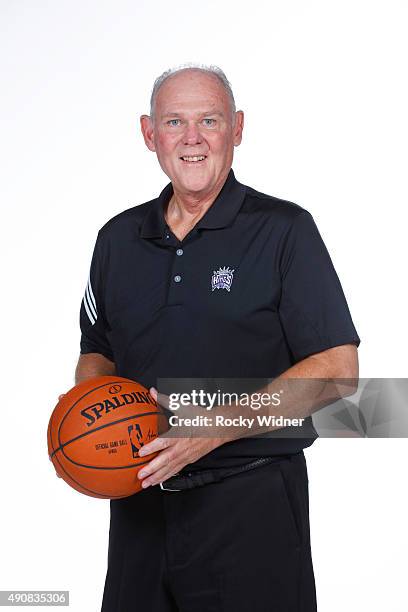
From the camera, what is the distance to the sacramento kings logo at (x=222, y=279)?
2250 millimetres

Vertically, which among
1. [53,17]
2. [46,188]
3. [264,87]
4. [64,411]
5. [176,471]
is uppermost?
[53,17]

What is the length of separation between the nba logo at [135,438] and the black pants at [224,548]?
226 mm

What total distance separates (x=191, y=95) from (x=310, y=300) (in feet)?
1.80

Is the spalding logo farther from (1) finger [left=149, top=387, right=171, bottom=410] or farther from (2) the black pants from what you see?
(2) the black pants

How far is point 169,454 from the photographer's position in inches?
81.4

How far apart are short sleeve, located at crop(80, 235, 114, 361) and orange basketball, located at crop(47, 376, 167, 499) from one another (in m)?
0.39

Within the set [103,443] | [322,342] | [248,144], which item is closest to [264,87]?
[248,144]

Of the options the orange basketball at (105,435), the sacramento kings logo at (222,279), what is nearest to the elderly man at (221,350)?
the sacramento kings logo at (222,279)

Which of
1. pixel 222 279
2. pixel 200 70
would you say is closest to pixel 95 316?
pixel 222 279

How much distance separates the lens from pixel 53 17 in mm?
4059

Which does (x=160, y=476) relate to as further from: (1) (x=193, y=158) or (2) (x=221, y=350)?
(1) (x=193, y=158)

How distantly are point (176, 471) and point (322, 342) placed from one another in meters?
0.42

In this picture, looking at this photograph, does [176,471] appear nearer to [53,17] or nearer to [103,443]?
[103,443]

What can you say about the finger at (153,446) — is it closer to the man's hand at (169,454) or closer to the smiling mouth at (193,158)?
the man's hand at (169,454)
